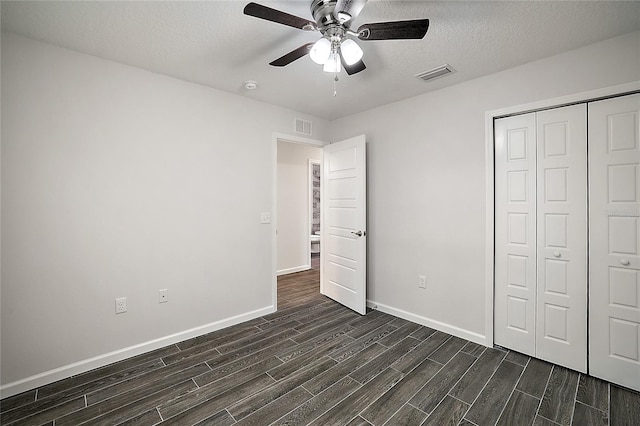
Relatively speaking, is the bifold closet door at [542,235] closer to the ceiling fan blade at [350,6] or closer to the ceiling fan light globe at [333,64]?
the ceiling fan light globe at [333,64]

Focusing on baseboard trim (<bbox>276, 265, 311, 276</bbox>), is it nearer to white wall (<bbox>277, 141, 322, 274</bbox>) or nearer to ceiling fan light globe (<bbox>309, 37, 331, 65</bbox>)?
white wall (<bbox>277, 141, 322, 274</bbox>)

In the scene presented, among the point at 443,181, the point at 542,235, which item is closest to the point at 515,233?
the point at 542,235

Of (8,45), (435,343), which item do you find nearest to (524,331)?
(435,343)

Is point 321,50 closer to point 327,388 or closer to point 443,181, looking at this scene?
point 443,181

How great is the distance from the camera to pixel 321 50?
5.60 feet

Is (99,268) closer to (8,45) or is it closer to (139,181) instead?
(139,181)

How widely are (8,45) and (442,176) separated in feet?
12.1

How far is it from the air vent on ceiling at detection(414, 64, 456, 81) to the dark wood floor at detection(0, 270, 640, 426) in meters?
2.53

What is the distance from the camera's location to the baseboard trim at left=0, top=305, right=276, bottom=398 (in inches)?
80.8

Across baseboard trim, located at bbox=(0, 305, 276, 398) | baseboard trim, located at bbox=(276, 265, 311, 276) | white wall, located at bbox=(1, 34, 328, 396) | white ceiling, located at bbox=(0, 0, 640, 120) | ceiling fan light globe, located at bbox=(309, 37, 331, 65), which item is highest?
white ceiling, located at bbox=(0, 0, 640, 120)

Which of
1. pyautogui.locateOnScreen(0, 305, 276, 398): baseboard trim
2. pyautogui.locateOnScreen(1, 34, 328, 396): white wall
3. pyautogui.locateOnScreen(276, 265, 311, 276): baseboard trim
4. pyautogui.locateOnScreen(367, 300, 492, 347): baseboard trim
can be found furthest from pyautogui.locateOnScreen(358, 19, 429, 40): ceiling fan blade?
pyautogui.locateOnScreen(276, 265, 311, 276): baseboard trim

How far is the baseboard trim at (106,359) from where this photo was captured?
205 centimetres

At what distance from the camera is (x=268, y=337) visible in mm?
2893

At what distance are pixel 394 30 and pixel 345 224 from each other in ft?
7.91
